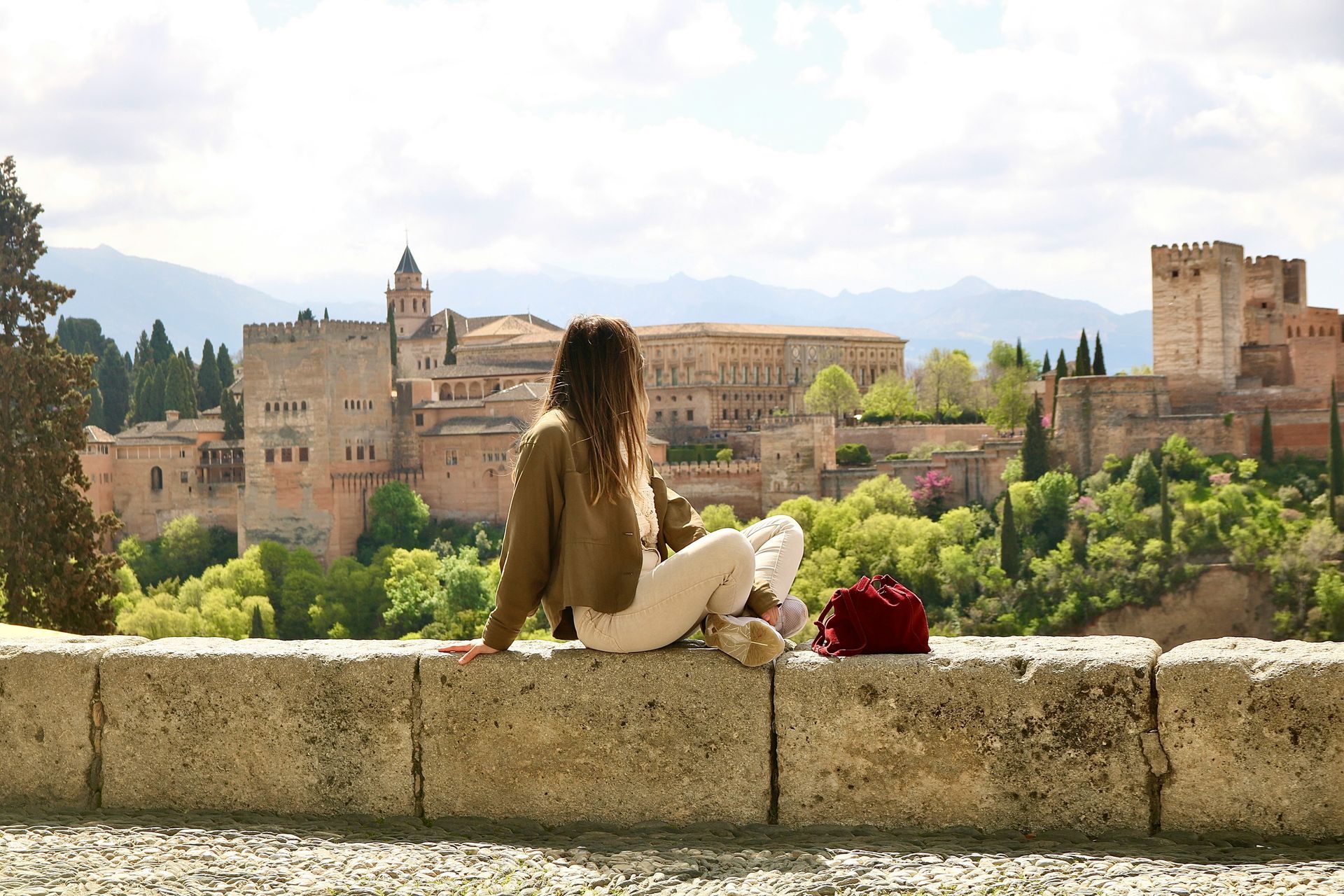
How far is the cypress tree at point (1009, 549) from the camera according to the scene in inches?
1542

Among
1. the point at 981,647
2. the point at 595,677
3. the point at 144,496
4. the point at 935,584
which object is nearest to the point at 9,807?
the point at 595,677

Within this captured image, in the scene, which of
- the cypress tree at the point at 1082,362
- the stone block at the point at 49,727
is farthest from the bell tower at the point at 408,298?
the stone block at the point at 49,727

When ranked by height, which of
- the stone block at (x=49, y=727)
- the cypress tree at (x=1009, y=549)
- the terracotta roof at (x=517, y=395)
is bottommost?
the cypress tree at (x=1009, y=549)

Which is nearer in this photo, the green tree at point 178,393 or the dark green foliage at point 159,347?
the green tree at point 178,393

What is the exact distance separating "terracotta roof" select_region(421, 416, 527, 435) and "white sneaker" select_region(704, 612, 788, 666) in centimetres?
4437

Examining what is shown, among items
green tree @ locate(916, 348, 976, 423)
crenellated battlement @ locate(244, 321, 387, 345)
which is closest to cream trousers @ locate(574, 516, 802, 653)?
crenellated battlement @ locate(244, 321, 387, 345)

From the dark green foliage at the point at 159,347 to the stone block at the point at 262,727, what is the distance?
63.6 m

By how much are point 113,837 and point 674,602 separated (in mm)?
1829

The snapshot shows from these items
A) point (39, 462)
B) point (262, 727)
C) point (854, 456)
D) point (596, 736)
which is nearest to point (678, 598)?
point (596, 736)

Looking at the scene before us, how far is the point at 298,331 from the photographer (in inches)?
1890

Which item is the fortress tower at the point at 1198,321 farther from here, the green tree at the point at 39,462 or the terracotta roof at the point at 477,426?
the green tree at the point at 39,462

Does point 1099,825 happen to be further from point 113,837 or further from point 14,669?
point 14,669

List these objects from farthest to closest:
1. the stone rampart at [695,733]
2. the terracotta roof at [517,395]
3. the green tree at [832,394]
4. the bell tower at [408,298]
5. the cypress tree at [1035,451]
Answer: the bell tower at [408,298] < the green tree at [832,394] < the terracotta roof at [517,395] < the cypress tree at [1035,451] < the stone rampart at [695,733]

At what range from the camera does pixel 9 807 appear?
4984 mm
